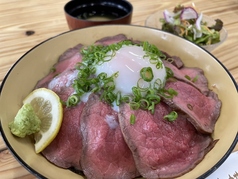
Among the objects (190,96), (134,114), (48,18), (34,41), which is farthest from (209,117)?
(48,18)

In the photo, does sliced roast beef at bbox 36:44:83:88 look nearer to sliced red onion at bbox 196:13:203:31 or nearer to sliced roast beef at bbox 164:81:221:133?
sliced roast beef at bbox 164:81:221:133

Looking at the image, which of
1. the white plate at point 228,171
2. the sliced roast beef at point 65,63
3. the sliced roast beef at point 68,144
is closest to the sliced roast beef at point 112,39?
the sliced roast beef at point 65,63

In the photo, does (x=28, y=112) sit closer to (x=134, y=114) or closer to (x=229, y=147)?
(x=134, y=114)

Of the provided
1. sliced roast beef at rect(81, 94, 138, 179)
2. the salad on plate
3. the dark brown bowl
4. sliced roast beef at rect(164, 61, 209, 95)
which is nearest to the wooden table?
the salad on plate

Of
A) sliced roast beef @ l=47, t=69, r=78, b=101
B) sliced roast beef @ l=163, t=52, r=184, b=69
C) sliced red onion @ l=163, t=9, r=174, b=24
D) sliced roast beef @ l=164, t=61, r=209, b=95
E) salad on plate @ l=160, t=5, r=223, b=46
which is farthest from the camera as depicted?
sliced red onion @ l=163, t=9, r=174, b=24

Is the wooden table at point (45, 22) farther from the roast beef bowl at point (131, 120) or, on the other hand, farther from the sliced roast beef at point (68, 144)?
the sliced roast beef at point (68, 144)

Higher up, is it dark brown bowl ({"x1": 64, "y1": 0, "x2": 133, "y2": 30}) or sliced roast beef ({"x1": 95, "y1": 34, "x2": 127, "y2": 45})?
sliced roast beef ({"x1": 95, "y1": 34, "x2": 127, "y2": 45})

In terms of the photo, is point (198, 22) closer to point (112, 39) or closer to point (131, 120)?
point (112, 39)

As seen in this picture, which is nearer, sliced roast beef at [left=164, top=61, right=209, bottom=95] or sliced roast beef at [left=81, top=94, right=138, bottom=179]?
sliced roast beef at [left=81, top=94, right=138, bottom=179]
